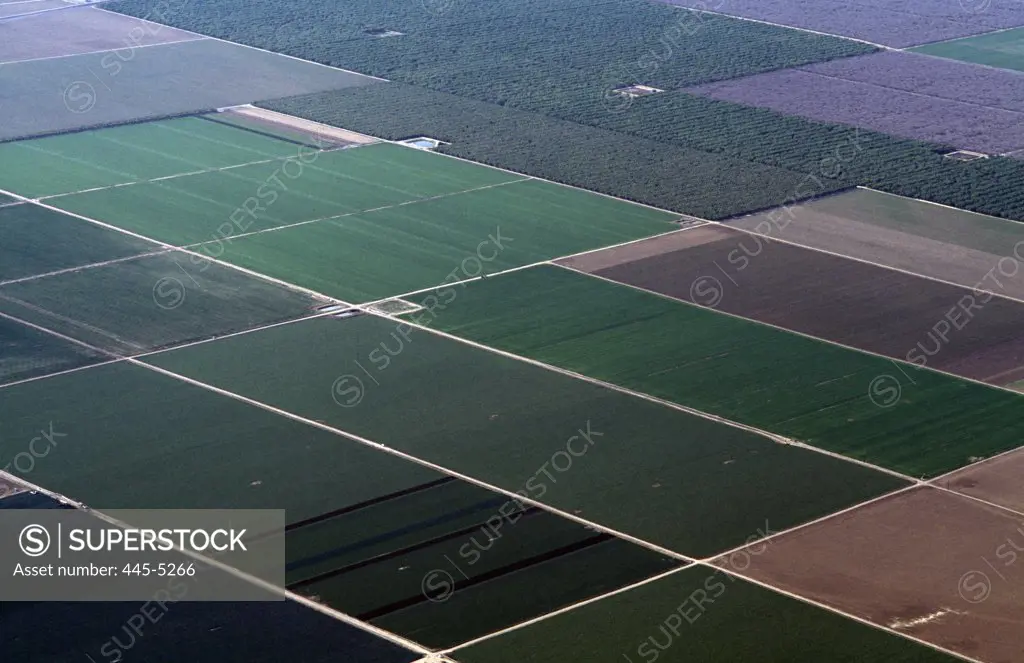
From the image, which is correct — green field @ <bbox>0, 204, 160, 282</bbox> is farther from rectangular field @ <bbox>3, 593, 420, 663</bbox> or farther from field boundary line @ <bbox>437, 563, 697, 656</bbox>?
field boundary line @ <bbox>437, 563, 697, 656</bbox>

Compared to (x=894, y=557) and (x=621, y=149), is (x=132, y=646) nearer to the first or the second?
(x=894, y=557)

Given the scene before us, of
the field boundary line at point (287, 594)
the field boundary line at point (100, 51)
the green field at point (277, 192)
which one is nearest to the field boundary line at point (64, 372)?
the field boundary line at point (287, 594)

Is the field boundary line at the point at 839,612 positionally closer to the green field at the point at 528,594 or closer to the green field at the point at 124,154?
the green field at the point at 528,594

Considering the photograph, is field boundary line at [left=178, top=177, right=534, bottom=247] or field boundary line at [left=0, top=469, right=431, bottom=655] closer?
field boundary line at [left=0, top=469, right=431, bottom=655]

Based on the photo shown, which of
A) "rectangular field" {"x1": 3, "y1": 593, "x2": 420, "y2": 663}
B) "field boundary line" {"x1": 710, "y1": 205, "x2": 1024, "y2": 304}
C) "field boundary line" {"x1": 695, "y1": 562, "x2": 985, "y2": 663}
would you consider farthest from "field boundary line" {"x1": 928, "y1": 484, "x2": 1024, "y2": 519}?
"field boundary line" {"x1": 710, "y1": 205, "x2": 1024, "y2": 304}

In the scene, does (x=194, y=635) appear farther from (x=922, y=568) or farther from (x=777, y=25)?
(x=777, y=25)

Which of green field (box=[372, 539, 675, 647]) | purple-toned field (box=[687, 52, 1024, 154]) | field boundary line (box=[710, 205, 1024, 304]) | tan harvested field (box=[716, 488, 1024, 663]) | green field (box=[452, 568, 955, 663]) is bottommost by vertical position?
green field (box=[372, 539, 675, 647])
